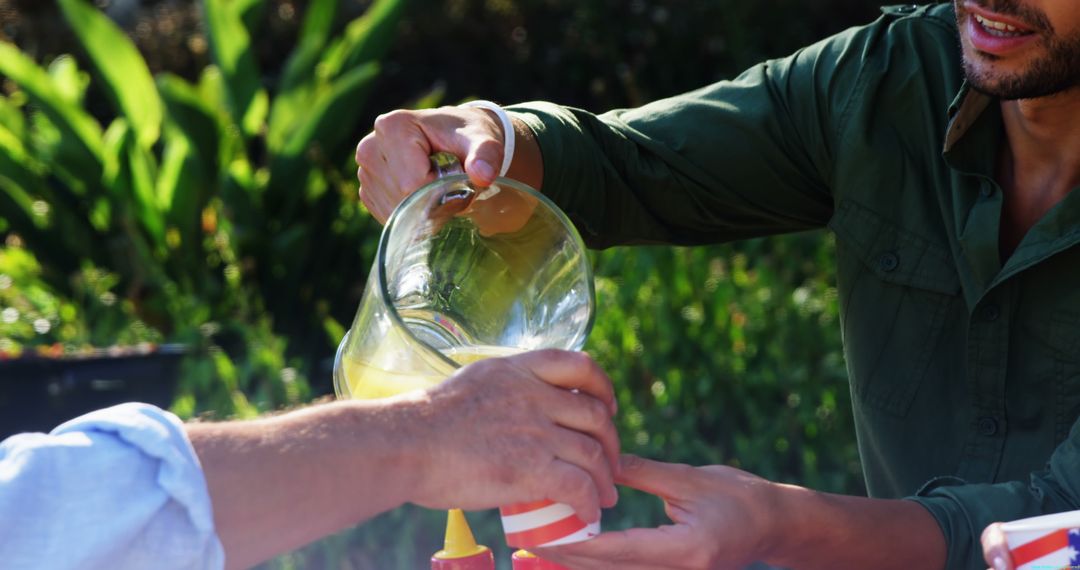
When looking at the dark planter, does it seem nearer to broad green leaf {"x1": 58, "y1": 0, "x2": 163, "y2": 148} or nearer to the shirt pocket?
broad green leaf {"x1": 58, "y1": 0, "x2": 163, "y2": 148}

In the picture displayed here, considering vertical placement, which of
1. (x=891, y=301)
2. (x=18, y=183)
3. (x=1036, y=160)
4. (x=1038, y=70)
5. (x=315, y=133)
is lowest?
(x=18, y=183)

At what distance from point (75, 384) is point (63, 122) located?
1.41m

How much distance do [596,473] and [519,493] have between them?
9cm

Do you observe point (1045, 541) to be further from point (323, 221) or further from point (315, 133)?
point (323, 221)

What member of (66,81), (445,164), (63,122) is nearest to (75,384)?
(63,122)

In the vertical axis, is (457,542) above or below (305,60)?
above

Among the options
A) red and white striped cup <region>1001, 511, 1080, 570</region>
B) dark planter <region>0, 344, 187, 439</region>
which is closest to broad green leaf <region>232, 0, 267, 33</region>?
dark planter <region>0, 344, 187, 439</region>

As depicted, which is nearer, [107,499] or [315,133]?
[107,499]

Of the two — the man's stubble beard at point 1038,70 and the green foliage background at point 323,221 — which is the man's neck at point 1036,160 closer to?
the man's stubble beard at point 1038,70

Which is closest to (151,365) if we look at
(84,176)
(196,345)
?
(196,345)

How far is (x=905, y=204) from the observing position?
7.14 ft

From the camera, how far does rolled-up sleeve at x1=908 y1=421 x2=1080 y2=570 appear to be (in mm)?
1735

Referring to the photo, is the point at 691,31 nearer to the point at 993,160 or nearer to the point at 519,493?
the point at 993,160

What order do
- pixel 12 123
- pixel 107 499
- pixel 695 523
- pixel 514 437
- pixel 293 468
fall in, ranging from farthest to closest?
pixel 12 123
pixel 695 523
pixel 514 437
pixel 293 468
pixel 107 499
